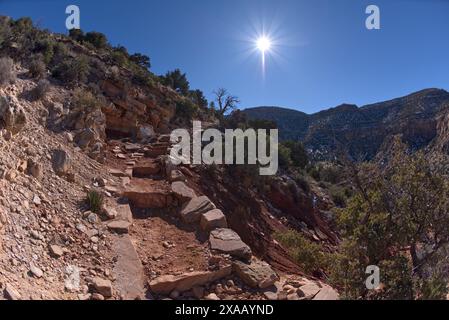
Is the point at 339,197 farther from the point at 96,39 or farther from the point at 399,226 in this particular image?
the point at 96,39

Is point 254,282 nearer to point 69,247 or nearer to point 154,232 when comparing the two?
point 154,232

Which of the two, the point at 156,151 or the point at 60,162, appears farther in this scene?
the point at 156,151

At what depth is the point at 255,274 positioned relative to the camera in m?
4.42

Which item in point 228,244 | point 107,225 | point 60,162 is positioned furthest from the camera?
point 60,162

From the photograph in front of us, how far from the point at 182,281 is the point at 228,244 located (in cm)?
97

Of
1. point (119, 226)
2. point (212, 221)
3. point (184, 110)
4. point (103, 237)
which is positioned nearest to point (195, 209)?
point (212, 221)

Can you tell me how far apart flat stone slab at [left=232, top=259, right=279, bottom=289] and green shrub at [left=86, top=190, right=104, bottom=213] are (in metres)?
2.31

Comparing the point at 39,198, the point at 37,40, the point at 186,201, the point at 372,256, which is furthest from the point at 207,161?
the point at 37,40

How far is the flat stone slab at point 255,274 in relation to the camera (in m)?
4.32

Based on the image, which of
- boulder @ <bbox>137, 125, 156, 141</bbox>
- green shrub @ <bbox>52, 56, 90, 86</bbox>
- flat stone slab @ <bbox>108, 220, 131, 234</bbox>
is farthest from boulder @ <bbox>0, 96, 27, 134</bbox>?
boulder @ <bbox>137, 125, 156, 141</bbox>

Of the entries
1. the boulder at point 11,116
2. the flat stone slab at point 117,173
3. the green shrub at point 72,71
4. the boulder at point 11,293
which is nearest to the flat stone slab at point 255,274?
the boulder at point 11,293

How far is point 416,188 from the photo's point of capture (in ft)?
13.9

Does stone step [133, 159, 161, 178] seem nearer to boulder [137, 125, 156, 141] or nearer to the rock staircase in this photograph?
the rock staircase

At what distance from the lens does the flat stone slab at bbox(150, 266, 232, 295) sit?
418cm
